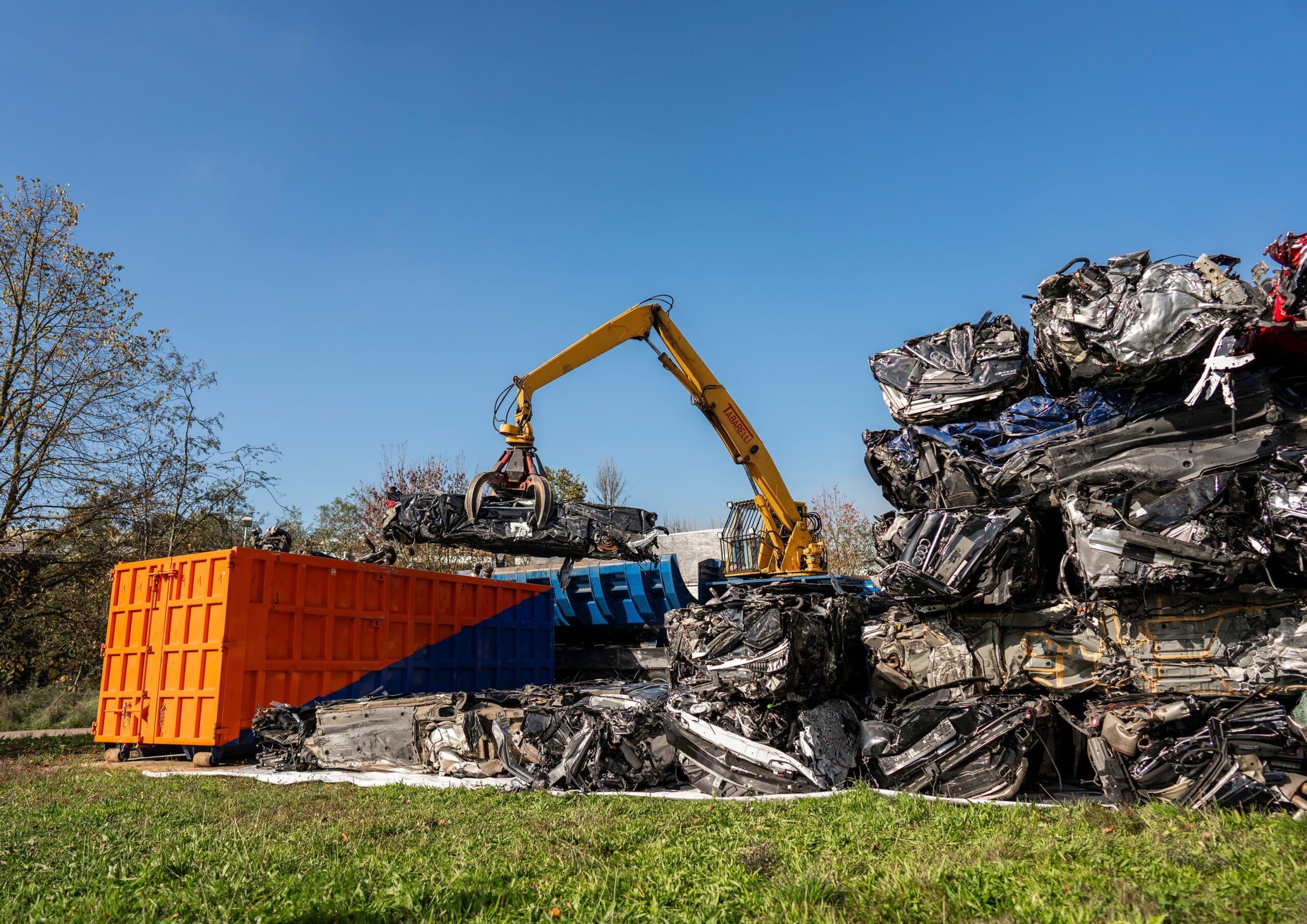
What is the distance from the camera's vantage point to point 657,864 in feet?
12.9

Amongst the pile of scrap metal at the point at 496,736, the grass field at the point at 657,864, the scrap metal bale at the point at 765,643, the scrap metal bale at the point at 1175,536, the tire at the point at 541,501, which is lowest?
the grass field at the point at 657,864

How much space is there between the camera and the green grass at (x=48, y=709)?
54.0 feet

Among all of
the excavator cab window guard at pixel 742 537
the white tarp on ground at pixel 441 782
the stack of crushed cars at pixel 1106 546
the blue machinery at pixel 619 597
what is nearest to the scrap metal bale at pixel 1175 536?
the stack of crushed cars at pixel 1106 546

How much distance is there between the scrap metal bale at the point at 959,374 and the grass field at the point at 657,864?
302 centimetres

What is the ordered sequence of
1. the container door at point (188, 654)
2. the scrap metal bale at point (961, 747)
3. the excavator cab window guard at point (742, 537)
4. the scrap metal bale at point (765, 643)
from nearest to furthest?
1. the scrap metal bale at point (961, 747)
2. the scrap metal bale at point (765, 643)
3. the container door at point (188, 654)
4. the excavator cab window guard at point (742, 537)

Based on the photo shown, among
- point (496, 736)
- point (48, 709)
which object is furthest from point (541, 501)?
point (48, 709)

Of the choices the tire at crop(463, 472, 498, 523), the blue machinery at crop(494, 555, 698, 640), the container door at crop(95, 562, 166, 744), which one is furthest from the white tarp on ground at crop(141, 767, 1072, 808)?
the blue machinery at crop(494, 555, 698, 640)

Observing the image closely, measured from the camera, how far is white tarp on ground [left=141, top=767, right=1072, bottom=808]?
18.7 ft

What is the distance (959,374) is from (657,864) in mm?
4524

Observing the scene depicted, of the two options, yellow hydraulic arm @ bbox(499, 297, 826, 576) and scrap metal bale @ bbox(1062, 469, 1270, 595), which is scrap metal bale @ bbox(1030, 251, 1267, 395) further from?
yellow hydraulic arm @ bbox(499, 297, 826, 576)

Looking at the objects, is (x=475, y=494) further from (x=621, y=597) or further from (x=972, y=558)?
(x=972, y=558)

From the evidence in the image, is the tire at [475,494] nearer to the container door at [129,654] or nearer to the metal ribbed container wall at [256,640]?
the metal ribbed container wall at [256,640]

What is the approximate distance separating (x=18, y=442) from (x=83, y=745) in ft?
15.0

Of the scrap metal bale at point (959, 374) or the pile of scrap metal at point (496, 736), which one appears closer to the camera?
the scrap metal bale at point (959, 374)
